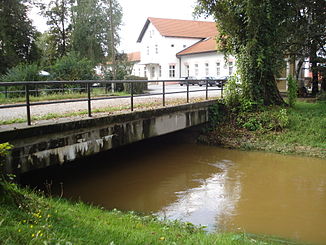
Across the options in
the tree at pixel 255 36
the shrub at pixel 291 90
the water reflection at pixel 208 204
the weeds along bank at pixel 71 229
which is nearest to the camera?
the weeds along bank at pixel 71 229

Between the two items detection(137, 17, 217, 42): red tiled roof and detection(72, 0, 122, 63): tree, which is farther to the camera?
detection(137, 17, 217, 42): red tiled roof

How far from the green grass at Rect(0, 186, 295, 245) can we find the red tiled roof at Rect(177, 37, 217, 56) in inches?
1463

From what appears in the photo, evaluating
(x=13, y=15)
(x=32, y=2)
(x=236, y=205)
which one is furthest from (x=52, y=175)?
(x=32, y=2)

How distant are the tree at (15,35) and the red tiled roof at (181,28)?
19.0 metres

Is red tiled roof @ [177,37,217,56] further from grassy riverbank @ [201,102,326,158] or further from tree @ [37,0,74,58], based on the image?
grassy riverbank @ [201,102,326,158]

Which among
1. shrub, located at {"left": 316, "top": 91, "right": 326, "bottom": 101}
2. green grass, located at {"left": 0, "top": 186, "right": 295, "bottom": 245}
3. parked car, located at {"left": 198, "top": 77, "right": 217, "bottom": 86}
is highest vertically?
parked car, located at {"left": 198, "top": 77, "right": 217, "bottom": 86}

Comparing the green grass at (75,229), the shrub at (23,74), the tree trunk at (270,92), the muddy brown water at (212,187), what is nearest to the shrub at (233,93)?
the tree trunk at (270,92)

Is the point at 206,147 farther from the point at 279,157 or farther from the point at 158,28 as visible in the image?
the point at 158,28

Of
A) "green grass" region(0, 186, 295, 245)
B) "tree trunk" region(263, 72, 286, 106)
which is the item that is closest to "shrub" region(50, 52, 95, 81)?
"tree trunk" region(263, 72, 286, 106)

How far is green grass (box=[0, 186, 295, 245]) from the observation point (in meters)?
3.37

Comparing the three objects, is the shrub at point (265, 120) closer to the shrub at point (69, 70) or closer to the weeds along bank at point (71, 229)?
the weeds along bank at point (71, 229)

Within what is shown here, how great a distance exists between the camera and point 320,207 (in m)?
7.42

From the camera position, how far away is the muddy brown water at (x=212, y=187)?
677cm

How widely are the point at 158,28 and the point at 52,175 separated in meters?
41.4
